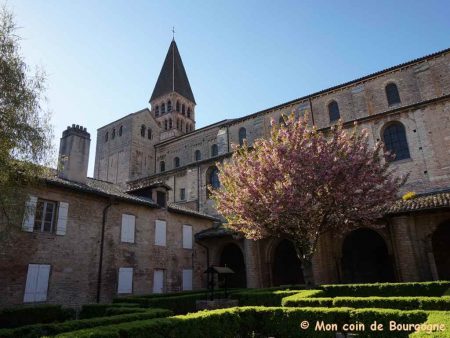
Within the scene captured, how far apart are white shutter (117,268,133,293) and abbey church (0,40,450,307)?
0.06 metres

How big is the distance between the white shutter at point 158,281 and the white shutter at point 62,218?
20.5ft

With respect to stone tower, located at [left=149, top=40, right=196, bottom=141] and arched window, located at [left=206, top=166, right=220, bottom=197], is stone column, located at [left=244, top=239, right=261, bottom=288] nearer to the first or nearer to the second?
arched window, located at [left=206, top=166, right=220, bottom=197]

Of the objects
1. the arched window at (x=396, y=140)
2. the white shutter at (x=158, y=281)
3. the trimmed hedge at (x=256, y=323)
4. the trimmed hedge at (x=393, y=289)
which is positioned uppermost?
the arched window at (x=396, y=140)

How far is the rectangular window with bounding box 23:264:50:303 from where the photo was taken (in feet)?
44.5

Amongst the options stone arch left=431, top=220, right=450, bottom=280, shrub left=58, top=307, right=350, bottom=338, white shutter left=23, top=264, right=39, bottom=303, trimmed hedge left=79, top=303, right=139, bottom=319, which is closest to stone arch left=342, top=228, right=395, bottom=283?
stone arch left=431, top=220, right=450, bottom=280

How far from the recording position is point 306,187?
14.4m

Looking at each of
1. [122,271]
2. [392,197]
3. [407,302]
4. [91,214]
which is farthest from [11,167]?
[392,197]

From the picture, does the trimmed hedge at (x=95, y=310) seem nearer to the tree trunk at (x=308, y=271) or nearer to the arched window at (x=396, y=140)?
the tree trunk at (x=308, y=271)

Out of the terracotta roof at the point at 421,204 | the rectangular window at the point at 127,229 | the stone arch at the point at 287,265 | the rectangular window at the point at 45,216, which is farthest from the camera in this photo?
the stone arch at the point at 287,265

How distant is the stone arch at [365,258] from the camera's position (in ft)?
73.8

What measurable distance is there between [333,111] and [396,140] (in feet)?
21.3

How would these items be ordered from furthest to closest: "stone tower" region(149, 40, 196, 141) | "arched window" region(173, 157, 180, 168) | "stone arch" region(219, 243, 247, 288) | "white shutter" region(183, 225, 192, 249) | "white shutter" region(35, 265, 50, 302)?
"stone tower" region(149, 40, 196, 141), "arched window" region(173, 157, 180, 168), "stone arch" region(219, 243, 247, 288), "white shutter" region(183, 225, 192, 249), "white shutter" region(35, 265, 50, 302)

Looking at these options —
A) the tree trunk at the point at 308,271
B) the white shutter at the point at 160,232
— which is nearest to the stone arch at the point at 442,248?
the tree trunk at the point at 308,271

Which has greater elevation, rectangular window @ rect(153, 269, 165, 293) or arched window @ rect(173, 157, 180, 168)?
arched window @ rect(173, 157, 180, 168)
